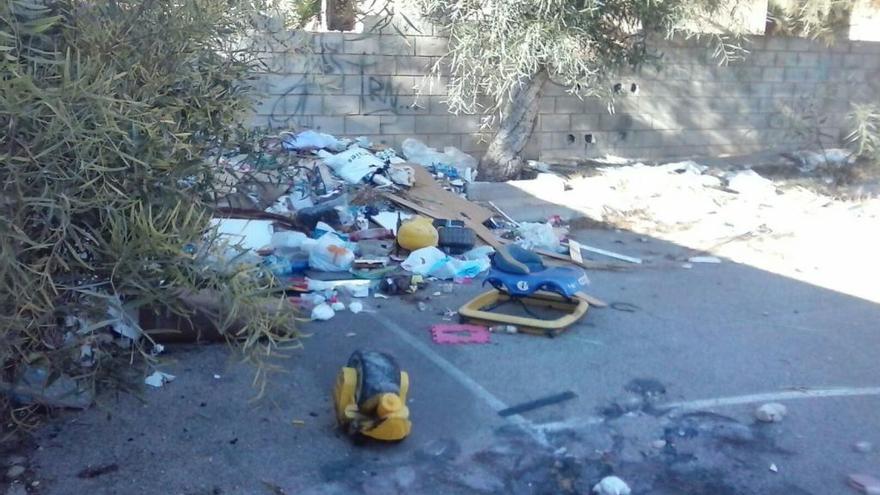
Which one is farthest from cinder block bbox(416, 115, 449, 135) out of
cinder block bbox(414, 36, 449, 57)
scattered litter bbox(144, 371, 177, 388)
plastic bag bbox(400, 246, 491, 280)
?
scattered litter bbox(144, 371, 177, 388)

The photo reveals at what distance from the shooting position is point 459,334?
21.8ft

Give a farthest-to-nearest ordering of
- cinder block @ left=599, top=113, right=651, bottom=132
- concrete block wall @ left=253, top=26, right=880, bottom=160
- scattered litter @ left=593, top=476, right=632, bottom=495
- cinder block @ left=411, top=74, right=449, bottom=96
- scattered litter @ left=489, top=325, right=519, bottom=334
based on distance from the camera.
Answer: cinder block @ left=599, top=113, right=651, bottom=132 < cinder block @ left=411, top=74, right=449, bottom=96 < concrete block wall @ left=253, top=26, right=880, bottom=160 < scattered litter @ left=489, top=325, right=519, bottom=334 < scattered litter @ left=593, top=476, right=632, bottom=495

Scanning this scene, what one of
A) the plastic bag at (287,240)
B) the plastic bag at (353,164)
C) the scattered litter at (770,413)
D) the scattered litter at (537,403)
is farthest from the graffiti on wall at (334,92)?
the scattered litter at (770,413)

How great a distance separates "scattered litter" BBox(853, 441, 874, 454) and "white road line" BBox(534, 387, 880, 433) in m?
0.67

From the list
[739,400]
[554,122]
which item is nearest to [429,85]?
[554,122]

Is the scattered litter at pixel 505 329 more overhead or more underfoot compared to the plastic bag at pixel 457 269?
more underfoot

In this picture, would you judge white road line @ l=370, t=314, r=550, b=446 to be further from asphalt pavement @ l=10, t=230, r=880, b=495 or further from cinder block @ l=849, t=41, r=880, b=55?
cinder block @ l=849, t=41, r=880, b=55

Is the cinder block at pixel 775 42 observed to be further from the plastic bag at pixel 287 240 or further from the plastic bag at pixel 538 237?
the plastic bag at pixel 287 240

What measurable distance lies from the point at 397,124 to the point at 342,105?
0.82 m

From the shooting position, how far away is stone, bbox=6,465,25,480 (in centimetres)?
443

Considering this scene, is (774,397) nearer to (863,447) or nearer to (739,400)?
(739,400)

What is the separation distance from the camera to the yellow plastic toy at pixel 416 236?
341 inches

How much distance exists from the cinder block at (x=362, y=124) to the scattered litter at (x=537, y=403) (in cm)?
700

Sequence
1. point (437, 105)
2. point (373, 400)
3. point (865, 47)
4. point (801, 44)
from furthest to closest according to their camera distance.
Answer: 1. point (865, 47)
2. point (801, 44)
3. point (437, 105)
4. point (373, 400)
